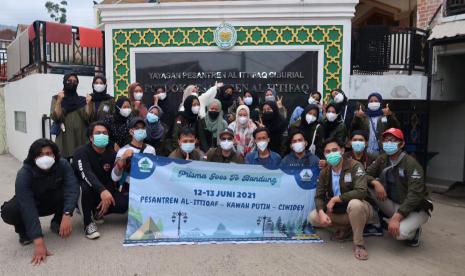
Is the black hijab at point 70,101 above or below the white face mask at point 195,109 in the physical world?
above

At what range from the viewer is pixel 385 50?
26.9 feet

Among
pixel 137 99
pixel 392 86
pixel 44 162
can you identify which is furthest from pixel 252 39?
pixel 44 162

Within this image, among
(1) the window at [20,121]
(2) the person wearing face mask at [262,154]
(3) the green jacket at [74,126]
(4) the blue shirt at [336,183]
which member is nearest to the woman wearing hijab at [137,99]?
(3) the green jacket at [74,126]

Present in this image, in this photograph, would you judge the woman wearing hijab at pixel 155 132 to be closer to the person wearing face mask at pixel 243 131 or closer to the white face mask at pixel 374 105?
the person wearing face mask at pixel 243 131

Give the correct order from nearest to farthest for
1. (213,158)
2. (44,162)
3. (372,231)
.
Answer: (44,162), (372,231), (213,158)

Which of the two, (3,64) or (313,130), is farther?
(3,64)

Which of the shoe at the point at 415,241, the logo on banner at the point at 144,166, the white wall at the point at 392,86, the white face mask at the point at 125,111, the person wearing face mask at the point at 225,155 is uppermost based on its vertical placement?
the white wall at the point at 392,86

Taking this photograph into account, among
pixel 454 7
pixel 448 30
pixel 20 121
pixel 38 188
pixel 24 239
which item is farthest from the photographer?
pixel 20 121

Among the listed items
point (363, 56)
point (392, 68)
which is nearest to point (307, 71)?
point (363, 56)

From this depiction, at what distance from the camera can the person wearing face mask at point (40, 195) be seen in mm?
4062

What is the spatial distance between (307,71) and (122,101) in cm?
396

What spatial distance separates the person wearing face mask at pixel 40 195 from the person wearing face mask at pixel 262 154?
76.3 inches

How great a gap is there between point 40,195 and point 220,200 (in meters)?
1.81

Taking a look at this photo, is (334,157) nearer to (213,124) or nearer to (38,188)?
(213,124)
